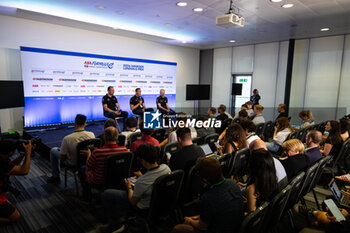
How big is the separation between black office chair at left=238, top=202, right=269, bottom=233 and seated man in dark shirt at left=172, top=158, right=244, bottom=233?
103 millimetres

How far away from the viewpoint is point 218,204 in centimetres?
177

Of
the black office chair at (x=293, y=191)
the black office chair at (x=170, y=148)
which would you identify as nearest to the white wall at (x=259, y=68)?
the black office chair at (x=170, y=148)

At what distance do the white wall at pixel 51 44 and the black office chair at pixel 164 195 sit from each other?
668 cm

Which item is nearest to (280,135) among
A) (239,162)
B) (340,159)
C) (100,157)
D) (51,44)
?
(340,159)

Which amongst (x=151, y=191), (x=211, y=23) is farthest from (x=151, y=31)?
(x=151, y=191)

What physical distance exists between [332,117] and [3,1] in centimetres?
1114

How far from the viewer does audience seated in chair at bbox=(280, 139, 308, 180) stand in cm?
280

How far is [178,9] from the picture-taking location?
586cm

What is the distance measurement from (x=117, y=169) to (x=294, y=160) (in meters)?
2.17

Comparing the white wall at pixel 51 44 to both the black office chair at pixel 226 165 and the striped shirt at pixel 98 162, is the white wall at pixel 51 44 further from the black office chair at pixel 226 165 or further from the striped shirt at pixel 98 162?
the black office chair at pixel 226 165

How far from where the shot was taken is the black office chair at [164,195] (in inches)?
86.8

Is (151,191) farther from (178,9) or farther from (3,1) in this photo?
(3,1)

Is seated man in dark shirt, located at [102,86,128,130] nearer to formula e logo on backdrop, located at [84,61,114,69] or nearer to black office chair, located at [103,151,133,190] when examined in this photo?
formula e logo on backdrop, located at [84,61,114,69]

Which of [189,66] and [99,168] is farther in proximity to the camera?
[189,66]
